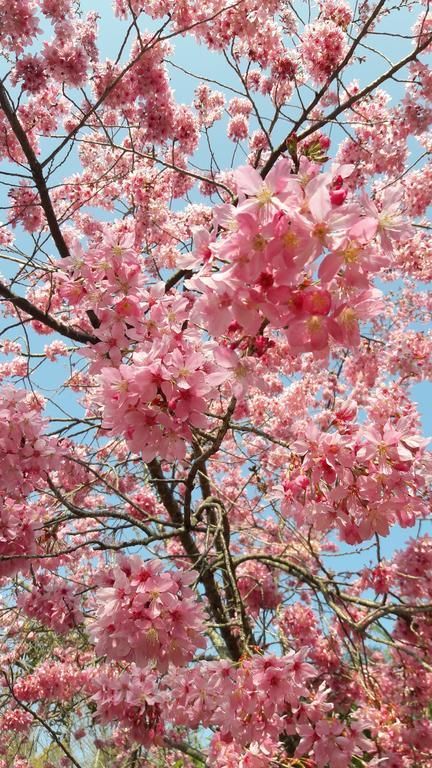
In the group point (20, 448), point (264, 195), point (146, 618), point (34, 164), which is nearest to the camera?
point (264, 195)

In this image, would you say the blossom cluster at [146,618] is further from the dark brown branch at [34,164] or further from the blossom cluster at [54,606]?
the dark brown branch at [34,164]

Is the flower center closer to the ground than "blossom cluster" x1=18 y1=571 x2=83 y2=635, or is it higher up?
higher up

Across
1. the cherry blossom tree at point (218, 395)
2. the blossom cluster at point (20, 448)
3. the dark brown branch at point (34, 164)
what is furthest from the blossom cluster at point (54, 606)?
the dark brown branch at point (34, 164)

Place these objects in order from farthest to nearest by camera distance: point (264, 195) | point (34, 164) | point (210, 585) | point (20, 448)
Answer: point (210, 585) < point (34, 164) < point (20, 448) < point (264, 195)

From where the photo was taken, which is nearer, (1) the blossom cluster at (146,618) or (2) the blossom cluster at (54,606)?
(1) the blossom cluster at (146,618)

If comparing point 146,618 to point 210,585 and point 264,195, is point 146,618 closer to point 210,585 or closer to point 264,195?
point 264,195

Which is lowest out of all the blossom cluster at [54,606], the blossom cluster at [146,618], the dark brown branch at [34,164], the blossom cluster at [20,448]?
the blossom cluster at [146,618]

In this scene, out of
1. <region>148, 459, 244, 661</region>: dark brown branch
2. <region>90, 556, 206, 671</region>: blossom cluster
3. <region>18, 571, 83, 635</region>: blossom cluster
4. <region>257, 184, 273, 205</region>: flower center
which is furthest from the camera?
<region>148, 459, 244, 661</region>: dark brown branch

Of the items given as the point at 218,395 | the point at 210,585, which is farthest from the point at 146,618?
the point at 210,585

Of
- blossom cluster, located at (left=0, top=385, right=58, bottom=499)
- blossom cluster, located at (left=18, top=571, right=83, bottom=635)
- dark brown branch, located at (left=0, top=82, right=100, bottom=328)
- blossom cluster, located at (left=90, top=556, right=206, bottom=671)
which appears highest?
dark brown branch, located at (left=0, top=82, right=100, bottom=328)

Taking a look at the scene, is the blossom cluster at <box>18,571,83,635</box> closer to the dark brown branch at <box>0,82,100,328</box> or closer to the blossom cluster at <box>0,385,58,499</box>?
A: the blossom cluster at <box>0,385,58,499</box>

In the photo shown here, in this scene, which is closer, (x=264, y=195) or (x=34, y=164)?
(x=264, y=195)

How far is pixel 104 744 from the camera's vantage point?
7.72 meters

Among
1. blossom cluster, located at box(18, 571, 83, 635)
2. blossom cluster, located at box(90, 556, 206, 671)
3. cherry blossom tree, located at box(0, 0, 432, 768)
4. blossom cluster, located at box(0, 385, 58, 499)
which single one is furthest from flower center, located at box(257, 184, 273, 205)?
blossom cluster, located at box(18, 571, 83, 635)
